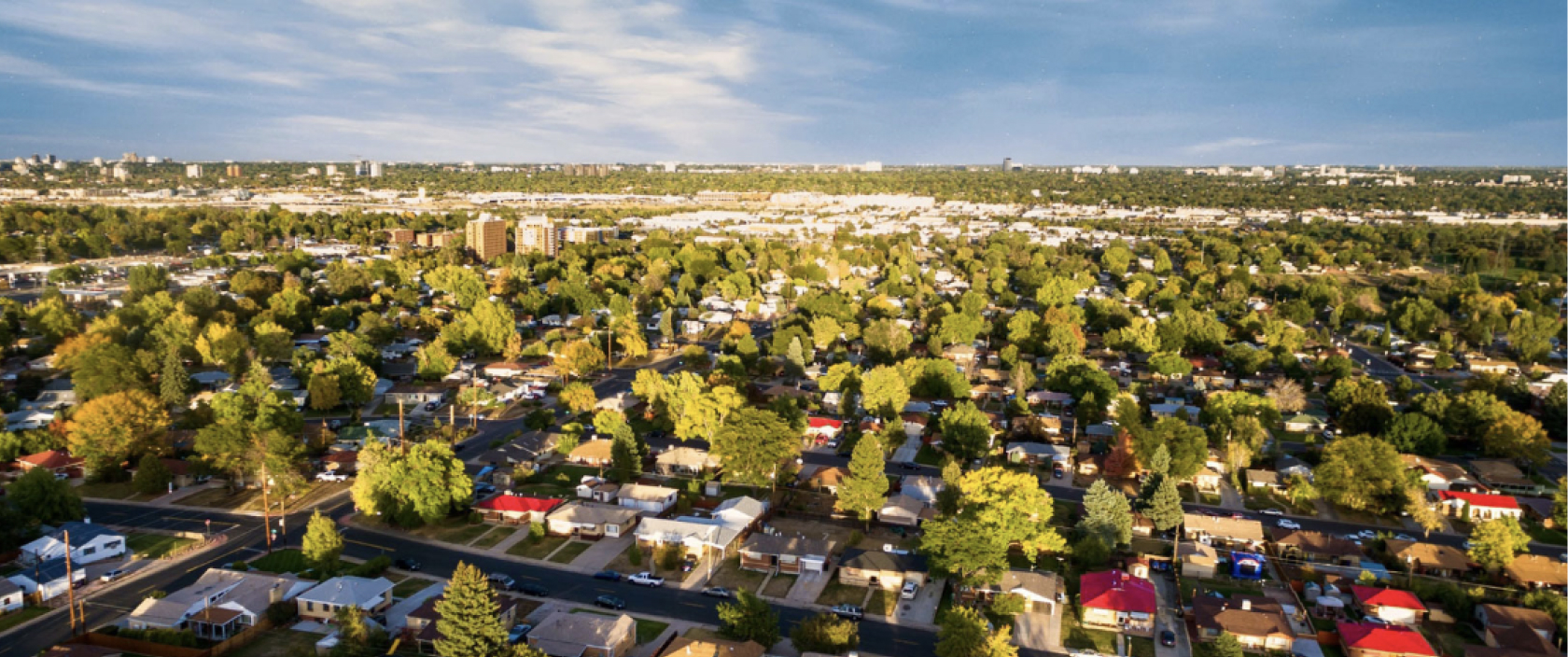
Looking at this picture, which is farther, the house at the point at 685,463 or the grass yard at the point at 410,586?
the house at the point at 685,463

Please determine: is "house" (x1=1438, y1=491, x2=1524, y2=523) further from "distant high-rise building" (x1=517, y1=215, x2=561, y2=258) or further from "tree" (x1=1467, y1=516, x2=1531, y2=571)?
"distant high-rise building" (x1=517, y1=215, x2=561, y2=258)

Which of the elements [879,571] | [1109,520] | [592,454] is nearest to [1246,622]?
[1109,520]

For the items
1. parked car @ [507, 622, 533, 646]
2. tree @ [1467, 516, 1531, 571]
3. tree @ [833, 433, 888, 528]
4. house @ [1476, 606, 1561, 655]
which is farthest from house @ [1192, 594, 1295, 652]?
parked car @ [507, 622, 533, 646]

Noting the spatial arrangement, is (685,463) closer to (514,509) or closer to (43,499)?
(514,509)

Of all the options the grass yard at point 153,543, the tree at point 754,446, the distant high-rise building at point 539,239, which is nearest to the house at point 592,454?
the tree at point 754,446

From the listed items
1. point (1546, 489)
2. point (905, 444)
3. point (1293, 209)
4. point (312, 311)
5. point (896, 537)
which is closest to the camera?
point (896, 537)

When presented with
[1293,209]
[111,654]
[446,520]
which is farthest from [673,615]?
[1293,209]

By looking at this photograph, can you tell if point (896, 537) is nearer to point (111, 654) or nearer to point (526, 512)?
point (526, 512)

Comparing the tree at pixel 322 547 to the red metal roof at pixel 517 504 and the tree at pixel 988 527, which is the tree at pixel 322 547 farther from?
the tree at pixel 988 527
